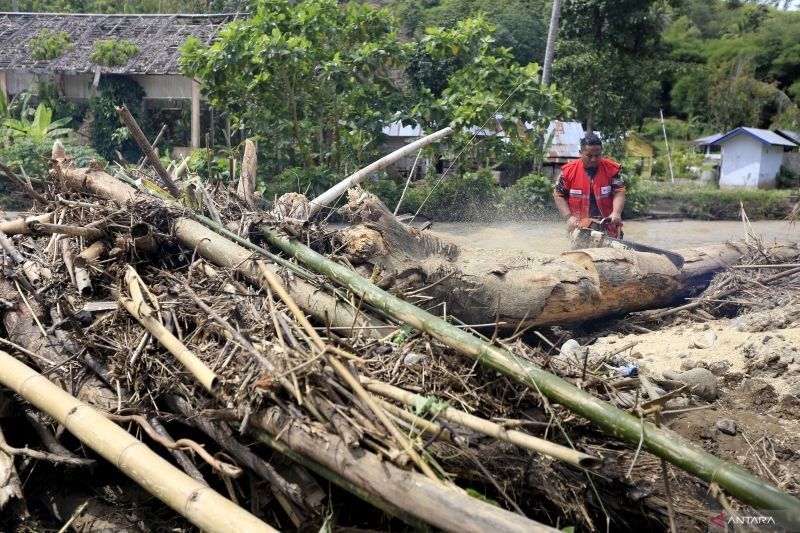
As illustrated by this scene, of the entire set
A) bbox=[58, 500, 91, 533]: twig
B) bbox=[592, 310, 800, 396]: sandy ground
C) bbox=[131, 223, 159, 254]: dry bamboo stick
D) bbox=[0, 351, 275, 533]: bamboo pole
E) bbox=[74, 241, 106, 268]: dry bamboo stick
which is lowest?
bbox=[58, 500, 91, 533]: twig

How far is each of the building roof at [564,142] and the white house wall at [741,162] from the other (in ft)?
17.8

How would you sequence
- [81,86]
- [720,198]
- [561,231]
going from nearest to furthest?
[561,231] < [720,198] < [81,86]

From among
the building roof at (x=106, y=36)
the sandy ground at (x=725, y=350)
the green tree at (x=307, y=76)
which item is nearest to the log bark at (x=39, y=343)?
the sandy ground at (x=725, y=350)

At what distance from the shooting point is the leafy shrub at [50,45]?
18.5 metres

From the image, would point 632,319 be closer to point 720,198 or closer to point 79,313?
point 79,313

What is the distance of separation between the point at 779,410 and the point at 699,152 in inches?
1038

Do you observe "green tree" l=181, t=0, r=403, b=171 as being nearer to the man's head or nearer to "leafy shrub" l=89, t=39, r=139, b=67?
the man's head

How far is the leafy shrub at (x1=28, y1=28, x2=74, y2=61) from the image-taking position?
18531 mm

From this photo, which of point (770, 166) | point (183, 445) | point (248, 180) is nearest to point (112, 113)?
point (248, 180)

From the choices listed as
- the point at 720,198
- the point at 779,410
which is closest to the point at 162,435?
the point at 779,410

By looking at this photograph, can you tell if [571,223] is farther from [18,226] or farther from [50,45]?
[50,45]

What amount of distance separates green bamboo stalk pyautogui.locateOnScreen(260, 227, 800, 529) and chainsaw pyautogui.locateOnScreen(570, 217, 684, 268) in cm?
379

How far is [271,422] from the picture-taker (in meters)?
2.83

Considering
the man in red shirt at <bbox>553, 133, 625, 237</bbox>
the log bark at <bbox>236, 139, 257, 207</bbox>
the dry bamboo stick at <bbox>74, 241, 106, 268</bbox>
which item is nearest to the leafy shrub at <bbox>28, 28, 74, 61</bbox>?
the log bark at <bbox>236, 139, 257, 207</bbox>
